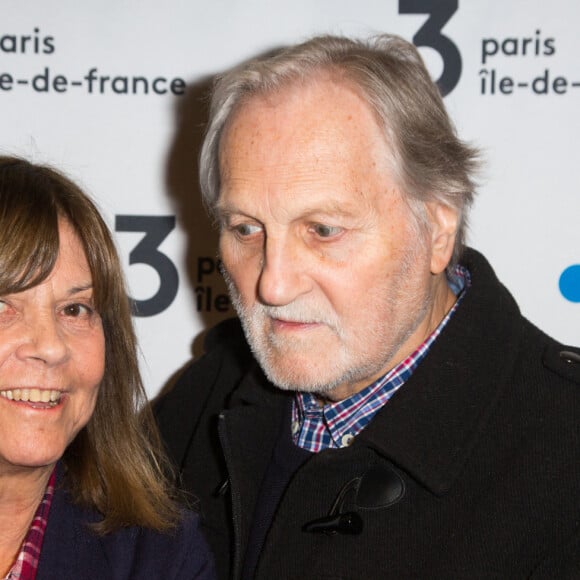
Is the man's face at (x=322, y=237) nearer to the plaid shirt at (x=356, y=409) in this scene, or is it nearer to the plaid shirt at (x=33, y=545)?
the plaid shirt at (x=356, y=409)

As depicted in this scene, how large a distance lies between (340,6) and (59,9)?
32.8 inches

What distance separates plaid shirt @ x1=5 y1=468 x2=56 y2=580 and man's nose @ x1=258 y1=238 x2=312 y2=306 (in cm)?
69

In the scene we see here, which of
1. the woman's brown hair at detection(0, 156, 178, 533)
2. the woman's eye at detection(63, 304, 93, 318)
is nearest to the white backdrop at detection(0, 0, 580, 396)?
the woman's brown hair at detection(0, 156, 178, 533)

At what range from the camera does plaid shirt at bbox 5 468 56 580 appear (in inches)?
78.7

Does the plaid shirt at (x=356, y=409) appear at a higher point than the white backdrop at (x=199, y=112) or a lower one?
lower

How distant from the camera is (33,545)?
2.05 metres

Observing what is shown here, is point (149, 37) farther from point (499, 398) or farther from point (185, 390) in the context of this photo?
point (499, 398)

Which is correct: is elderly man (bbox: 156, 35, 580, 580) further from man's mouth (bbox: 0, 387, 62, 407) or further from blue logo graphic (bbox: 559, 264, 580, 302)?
blue logo graphic (bbox: 559, 264, 580, 302)

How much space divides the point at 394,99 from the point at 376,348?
0.54 metres

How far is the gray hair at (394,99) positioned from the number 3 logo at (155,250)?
626mm

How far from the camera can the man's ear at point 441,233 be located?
6.93ft

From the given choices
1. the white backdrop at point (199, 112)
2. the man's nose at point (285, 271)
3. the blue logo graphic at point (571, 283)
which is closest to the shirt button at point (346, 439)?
the man's nose at point (285, 271)

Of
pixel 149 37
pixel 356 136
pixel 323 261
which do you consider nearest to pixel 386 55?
pixel 356 136

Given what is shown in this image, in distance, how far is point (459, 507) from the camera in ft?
6.16
